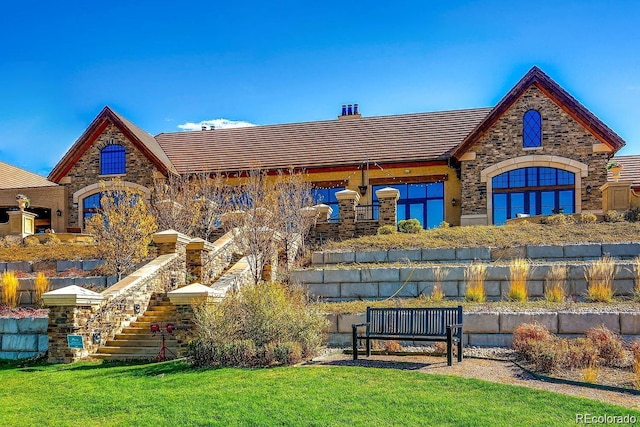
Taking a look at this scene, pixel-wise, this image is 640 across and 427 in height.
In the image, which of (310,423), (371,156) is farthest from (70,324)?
(371,156)

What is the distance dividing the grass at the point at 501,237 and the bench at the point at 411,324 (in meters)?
7.00

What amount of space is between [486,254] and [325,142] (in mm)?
14831

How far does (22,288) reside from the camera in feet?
51.4

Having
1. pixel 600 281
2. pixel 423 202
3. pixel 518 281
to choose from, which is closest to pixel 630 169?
pixel 423 202

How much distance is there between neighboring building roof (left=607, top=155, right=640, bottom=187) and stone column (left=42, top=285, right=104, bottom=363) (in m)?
23.3

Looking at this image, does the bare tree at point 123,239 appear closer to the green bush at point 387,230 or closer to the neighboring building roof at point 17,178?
the green bush at point 387,230

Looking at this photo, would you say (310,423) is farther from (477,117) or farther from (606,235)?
(477,117)

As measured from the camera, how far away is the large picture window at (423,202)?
2661 cm

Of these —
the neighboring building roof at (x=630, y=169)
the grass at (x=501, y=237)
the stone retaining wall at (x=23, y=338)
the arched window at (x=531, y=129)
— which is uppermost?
the arched window at (x=531, y=129)

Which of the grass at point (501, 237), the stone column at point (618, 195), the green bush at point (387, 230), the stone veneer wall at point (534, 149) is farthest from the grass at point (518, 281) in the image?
the stone veneer wall at point (534, 149)

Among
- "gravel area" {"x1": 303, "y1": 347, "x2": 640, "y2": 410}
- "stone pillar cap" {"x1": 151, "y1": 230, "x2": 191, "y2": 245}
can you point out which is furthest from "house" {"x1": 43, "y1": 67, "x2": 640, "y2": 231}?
"gravel area" {"x1": 303, "y1": 347, "x2": 640, "y2": 410}

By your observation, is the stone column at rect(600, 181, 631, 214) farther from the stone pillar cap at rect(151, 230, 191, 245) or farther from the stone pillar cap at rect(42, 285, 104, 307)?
the stone pillar cap at rect(42, 285, 104, 307)

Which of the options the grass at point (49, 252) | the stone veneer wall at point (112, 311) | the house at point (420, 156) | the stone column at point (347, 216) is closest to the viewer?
the stone veneer wall at point (112, 311)

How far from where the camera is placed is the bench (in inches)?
384
